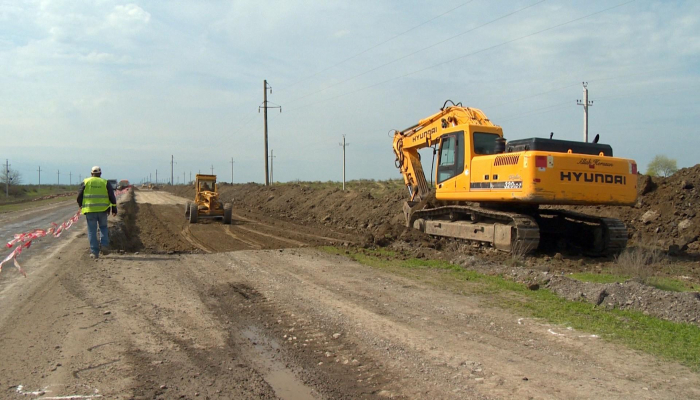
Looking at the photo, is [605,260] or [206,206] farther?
[206,206]

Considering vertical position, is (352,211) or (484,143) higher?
(484,143)

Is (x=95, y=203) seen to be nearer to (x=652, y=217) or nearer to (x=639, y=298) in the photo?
(x=639, y=298)

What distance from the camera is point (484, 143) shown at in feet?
39.3

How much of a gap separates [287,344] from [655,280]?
635 cm

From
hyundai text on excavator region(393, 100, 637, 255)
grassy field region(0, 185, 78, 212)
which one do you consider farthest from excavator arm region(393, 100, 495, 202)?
grassy field region(0, 185, 78, 212)

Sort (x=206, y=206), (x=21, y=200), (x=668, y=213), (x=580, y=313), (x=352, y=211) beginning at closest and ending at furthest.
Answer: (x=580, y=313), (x=668, y=213), (x=206, y=206), (x=352, y=211), (x=21, y=200)

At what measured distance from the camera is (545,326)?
5.75 meters

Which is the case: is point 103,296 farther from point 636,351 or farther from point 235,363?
point 636,351

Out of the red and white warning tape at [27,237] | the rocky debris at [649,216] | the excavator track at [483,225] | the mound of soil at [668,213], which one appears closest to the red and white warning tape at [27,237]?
the red and white warning tape at [27,237]

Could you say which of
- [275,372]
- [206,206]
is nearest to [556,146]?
[275,372]

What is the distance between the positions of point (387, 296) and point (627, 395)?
3722mm

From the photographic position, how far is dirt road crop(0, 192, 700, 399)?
4.04m

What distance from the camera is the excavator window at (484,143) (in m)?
11.9

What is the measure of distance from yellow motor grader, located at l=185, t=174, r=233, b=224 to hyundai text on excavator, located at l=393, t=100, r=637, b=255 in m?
9.27
